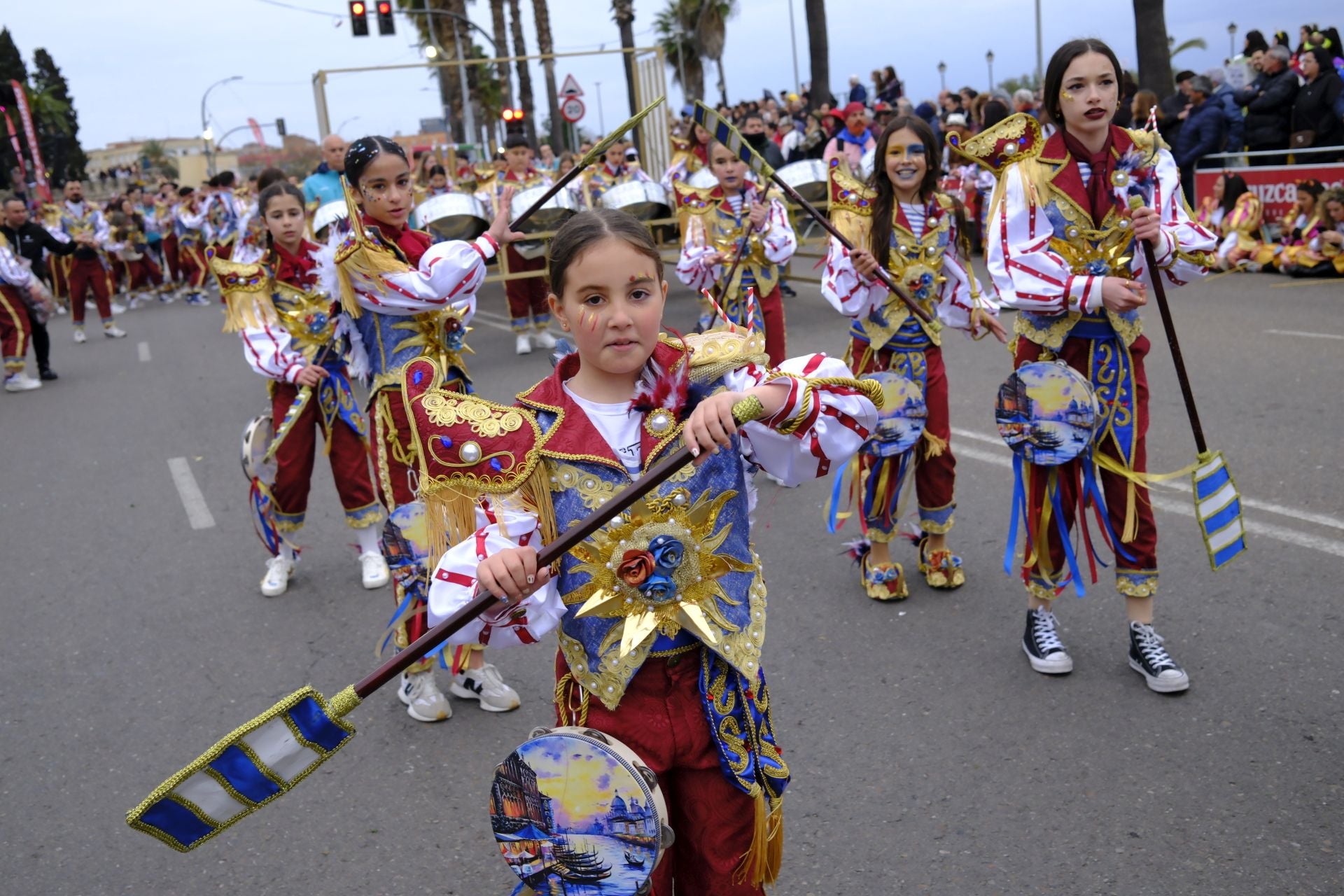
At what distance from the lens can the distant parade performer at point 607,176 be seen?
512 inches

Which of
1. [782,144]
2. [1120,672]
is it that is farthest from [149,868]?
[782,144]

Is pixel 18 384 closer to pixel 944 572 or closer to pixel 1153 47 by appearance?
pixel 944 572

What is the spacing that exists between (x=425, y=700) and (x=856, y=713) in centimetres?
155

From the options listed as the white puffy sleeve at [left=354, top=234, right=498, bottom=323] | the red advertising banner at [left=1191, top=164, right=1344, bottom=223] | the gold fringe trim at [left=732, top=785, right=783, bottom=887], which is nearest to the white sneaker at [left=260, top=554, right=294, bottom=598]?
the white puffy sleeve at [left=354, top=234, right=498, bottom=323]

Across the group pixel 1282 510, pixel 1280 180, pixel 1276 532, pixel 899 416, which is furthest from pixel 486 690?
pixel 1280 180

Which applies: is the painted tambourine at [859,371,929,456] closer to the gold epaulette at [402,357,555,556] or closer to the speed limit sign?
the gold epaulette at [402,357,555,556]

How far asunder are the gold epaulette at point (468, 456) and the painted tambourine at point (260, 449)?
11.9 ft

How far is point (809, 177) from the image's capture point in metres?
10.6

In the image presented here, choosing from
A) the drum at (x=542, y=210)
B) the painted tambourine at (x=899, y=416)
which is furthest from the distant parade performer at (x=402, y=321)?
the drum at (x=542, y=210)

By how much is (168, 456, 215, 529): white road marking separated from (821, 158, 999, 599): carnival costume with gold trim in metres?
4.12

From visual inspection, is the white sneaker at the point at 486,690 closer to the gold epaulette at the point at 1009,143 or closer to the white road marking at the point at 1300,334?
the gold epaulette at the point at 1009,143

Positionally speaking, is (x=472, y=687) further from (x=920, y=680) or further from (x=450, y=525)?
(x=450, y=525)

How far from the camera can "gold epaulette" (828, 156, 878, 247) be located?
5184mm

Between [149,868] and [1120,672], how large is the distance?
3.20m
